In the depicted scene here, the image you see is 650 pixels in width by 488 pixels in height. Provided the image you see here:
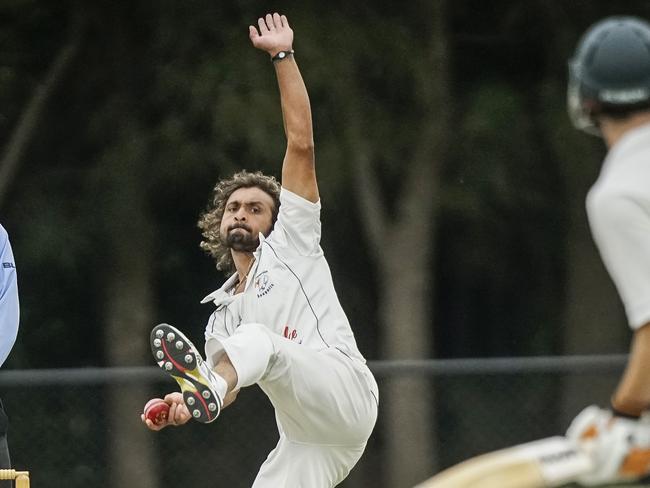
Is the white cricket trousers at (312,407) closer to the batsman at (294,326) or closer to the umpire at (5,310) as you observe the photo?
the batsman at (294,326)

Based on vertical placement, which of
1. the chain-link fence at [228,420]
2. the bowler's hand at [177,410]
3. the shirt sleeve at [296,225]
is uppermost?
the shirt sleeve at [296,225]

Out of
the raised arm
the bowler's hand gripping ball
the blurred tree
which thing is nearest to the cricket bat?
the bowler's hand gripping ball

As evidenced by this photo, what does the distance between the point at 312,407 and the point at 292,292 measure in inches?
18.5

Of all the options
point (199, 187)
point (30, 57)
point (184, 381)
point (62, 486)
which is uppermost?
point (30, 57)

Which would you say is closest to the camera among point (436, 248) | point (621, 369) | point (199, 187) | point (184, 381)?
point (184, 381)

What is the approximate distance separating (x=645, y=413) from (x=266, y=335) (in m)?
2.07

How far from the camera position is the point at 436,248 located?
12.5 m

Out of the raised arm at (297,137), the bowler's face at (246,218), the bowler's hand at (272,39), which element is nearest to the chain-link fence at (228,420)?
the bowler's face at (246,218)

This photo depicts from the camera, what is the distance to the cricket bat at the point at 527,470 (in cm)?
361

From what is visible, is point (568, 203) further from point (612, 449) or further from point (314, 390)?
point (612, 449)

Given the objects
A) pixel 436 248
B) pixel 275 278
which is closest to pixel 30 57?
pixel 436 248

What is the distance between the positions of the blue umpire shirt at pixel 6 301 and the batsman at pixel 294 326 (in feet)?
3.12

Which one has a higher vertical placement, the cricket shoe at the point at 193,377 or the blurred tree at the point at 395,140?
the blurred tree at the point at 395,140

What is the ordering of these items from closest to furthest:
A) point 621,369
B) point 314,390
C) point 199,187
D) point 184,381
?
point 184,381 → point 314,390 → point 621,369 → point 199,187
